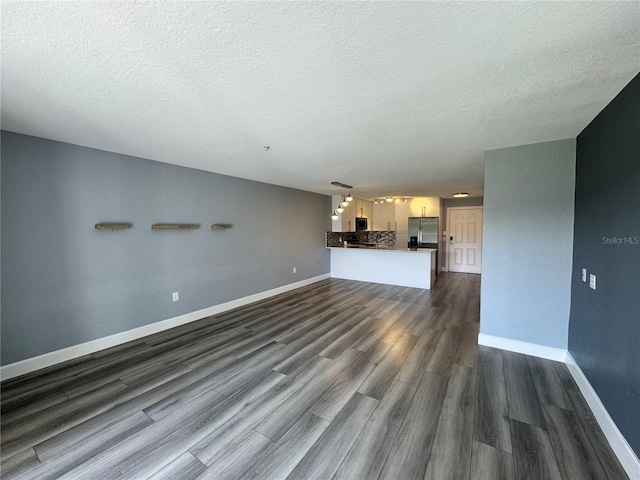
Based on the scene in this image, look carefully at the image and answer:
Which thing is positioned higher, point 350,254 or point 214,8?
point 214,8

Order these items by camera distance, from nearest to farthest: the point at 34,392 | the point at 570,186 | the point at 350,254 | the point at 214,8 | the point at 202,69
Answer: the point at 214,8 → the point at 202,69 → the point at 34,392 → the point at 570,186 → the point at 350,254

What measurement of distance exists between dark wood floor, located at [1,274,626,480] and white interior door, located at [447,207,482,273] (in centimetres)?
490

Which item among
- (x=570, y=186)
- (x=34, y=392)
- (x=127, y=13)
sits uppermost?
(x=127, y=13)

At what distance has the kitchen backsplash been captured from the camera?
7.10m

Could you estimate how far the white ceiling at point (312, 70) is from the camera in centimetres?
111

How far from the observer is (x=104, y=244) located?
118 inches

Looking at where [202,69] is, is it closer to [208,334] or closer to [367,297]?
[208,334]

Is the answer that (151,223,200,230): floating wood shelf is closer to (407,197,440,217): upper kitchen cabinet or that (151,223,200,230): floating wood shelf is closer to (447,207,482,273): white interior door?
(407,197,440,217): upper kitchen cabinet

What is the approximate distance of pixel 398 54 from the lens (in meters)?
1.36

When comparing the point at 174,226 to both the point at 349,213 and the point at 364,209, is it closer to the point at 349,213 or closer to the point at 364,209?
the point at 349,213

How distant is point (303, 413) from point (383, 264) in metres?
4.71

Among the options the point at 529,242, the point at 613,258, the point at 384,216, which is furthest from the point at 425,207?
the point at 613,258

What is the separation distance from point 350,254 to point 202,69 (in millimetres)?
5634

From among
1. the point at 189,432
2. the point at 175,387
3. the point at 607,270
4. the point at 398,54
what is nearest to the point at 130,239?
the point at 175,387
